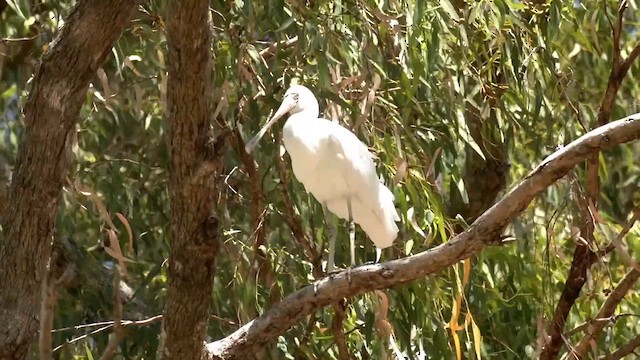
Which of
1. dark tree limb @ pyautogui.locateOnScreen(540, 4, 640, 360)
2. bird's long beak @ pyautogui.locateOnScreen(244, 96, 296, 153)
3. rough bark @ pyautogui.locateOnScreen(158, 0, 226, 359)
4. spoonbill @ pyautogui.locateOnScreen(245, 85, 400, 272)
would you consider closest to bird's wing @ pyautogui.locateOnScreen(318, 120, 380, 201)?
spoonbill @ pyautogui.locateOnScreen(245, 85, 400, 272)

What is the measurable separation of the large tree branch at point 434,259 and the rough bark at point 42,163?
1.04 ft

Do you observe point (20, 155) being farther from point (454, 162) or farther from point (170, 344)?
point (454, 162)

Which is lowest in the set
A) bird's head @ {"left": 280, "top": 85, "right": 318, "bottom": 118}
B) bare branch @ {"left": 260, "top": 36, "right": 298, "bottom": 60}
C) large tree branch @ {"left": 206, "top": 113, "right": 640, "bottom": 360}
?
large tree branch @ {"left": 206, "top": 113, "right": 640, "bottom": 360}

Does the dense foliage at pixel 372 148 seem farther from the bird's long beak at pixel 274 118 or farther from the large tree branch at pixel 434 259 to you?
the large tree branch at pixel 434 259

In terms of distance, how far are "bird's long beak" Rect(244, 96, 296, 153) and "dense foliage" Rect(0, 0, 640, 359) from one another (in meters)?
0.05

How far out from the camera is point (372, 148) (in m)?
2.57

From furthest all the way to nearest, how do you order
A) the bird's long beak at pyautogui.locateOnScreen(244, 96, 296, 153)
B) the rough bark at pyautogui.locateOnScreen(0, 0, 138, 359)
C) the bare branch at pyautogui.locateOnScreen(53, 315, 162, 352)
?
the bird's long beak at pyautogui.locateOnScreen(244, 96, 296, 153) → the bare branch at pyautogui.locateOnScreen(53, 315, 162, 352) → the rough bark at pyautogui.locateOnScreen(0, 0, 138, 359)

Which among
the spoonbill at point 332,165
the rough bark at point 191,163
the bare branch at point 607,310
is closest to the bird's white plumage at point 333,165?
the spoonbill at point 332,165

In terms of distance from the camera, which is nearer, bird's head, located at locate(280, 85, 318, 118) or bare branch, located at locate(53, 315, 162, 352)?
bare branch, located at locate(53, 315, 162, 352)

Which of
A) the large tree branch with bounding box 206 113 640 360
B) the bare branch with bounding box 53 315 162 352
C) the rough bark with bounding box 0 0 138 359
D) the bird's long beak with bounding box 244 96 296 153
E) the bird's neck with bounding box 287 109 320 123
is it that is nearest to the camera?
the large tree branch with bounding box 206 113 640 360

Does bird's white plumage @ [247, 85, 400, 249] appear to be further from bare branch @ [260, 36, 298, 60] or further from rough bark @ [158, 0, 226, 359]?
rough bark @ [158, 0, 226, 359]

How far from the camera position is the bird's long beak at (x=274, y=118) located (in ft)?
7.85

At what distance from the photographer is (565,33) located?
2.98 m

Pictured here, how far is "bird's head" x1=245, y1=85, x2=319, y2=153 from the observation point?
241 cm
